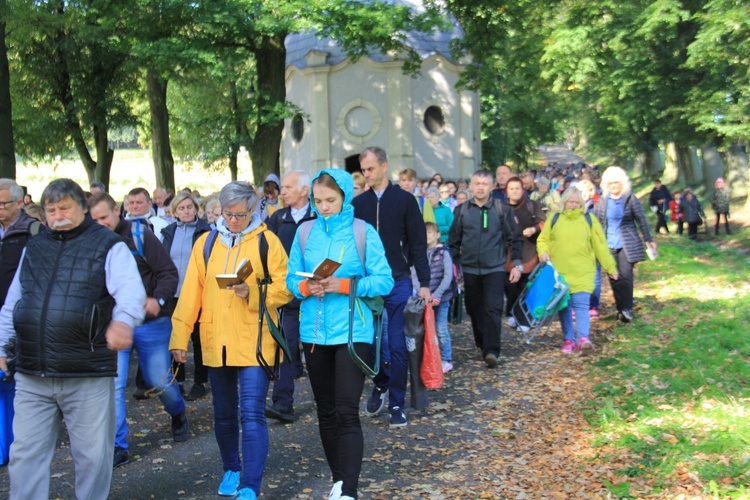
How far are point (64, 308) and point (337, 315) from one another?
1588 millimetres

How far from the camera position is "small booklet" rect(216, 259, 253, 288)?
Answer: 5266mm

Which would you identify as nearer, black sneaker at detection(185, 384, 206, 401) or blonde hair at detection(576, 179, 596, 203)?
black sneaker at detection(185, 384, 206, 401)

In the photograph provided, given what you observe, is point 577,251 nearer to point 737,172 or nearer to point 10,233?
point 10,233

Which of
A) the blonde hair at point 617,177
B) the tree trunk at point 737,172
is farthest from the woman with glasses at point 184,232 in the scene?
the tree trunk at point 737,172

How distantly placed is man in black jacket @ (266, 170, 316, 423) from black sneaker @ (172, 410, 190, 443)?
2.48 feet

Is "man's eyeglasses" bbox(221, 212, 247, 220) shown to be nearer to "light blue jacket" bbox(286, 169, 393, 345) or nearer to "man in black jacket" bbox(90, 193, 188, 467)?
"light blue jacket" bbox(286, 169, 393, 345)

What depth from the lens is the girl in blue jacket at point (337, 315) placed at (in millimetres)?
5348

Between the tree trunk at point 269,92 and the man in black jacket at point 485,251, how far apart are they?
1155 centimetres

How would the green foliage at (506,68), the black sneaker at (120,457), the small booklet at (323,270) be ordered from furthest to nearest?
1. the green foliage at (506,68)
2. the black sneaker at (120,457)
3. the small booklet at (323,270)

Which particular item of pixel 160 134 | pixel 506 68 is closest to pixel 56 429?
pixel 160 134

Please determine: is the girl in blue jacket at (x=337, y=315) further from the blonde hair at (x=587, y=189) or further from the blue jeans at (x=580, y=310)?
the blonde hair at (x=587, y=189)

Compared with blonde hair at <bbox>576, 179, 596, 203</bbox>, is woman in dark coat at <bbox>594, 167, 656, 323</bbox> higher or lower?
lower

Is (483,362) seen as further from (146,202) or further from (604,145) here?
(604,145)

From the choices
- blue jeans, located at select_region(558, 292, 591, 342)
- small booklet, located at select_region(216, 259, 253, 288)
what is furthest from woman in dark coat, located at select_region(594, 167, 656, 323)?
small booklet, located at select_region(216, 259, 253, 288)
